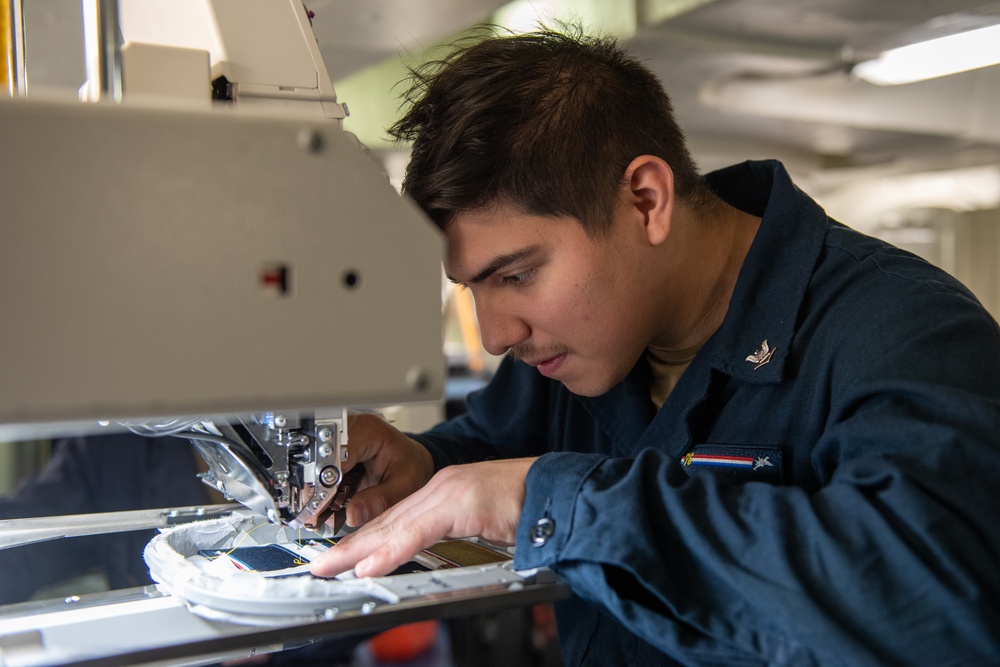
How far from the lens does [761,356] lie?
138cm

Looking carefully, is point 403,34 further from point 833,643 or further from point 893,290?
point 833,643

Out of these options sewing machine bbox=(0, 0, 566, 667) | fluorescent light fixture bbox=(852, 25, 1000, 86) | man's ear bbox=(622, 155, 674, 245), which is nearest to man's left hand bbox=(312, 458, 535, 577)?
sewing machine bbox=(0, 0, 566, 667)

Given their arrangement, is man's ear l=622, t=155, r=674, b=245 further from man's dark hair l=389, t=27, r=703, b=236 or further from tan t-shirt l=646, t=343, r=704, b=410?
tan t-shirt l=646, t=343, r=704, b=410

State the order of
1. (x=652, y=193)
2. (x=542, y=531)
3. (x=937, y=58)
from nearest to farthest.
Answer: (x=542, y=531), (x=652, y=193), (x=937, y=58)

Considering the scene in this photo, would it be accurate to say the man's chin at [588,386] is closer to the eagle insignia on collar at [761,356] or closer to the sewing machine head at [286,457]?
the eagle insignia on collar at [761,356]

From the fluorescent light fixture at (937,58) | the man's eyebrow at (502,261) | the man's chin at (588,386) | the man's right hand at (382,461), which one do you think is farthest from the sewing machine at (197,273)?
the fluorescent light fixture at (937,58)

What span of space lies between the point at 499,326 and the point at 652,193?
1.05 ft

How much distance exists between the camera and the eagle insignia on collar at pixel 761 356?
1.38 meters

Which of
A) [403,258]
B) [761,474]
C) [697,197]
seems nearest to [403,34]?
[697,197]

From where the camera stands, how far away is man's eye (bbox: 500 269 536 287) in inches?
53.0

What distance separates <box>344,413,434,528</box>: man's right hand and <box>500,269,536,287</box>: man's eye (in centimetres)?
40

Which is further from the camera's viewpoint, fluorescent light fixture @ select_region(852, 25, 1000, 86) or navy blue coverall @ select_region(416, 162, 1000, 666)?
fluorescent light fixture @ select_region(852, 25, 1000, 86)

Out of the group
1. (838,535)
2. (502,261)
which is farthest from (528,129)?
(838,535)

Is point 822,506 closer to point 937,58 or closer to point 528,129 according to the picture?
point 528,129
